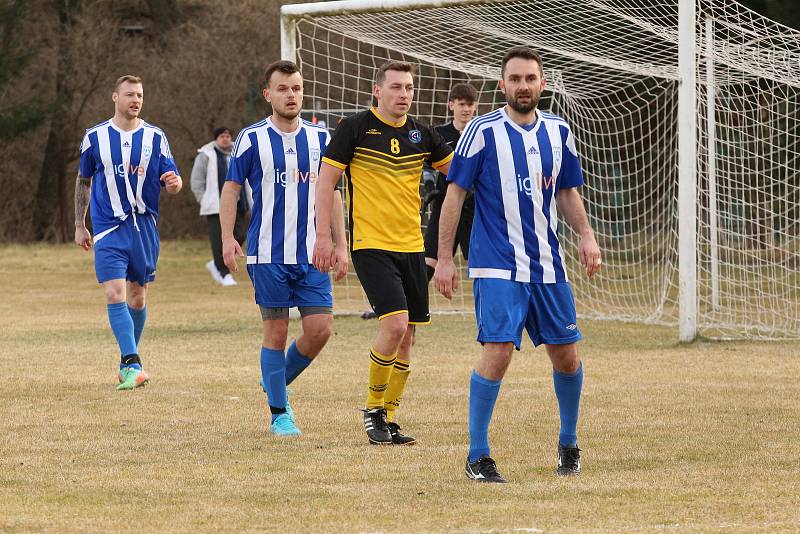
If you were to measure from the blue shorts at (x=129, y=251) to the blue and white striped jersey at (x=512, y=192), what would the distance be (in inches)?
159

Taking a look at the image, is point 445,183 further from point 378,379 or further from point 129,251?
point 378,379

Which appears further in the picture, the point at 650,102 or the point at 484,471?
the point at 650,102

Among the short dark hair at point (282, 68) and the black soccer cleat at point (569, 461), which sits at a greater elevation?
the short dark hair at point (282, 68)

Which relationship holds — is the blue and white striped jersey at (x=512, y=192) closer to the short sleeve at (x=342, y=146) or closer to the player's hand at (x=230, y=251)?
the short sleeve at (x=342, y=146)

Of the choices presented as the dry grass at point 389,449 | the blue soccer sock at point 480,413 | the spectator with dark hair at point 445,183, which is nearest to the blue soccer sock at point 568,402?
the dry grass at point 389,449

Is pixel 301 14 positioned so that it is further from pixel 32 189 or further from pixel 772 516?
pixel 32 189

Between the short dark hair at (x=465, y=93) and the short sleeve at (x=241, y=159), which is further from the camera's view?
the short dark hair at (x=465, y=93)

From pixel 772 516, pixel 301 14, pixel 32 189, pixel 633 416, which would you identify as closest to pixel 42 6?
pixel 32 189

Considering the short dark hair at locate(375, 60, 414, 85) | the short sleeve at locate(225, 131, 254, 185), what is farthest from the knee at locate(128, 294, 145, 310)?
the short dark hair at locate(375, 60, 414, 85)

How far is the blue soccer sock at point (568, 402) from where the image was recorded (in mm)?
6141

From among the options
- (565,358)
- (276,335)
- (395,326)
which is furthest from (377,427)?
(565,358)

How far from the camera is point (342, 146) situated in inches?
273

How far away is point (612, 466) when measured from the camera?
20.7 ft

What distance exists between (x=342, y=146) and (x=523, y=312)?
1501mm
